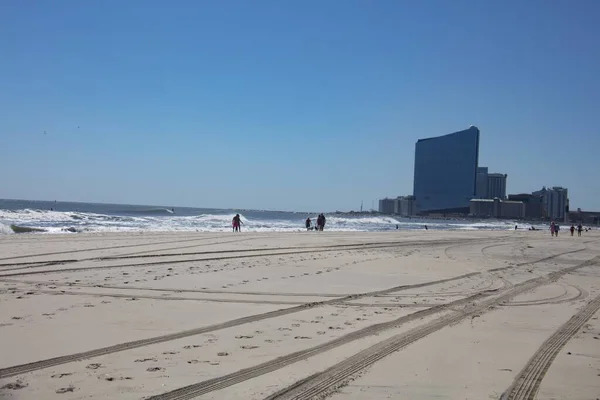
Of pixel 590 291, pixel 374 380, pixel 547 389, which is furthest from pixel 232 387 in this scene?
pixel 590 291

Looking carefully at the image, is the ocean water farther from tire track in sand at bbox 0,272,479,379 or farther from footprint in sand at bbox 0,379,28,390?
footprint in sand at bbox 0,379,28,390

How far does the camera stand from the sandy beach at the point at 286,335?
17.0ft

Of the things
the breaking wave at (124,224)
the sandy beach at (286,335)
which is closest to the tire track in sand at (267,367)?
the sandy beach at (286,335)

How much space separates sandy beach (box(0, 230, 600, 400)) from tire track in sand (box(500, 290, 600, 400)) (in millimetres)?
27

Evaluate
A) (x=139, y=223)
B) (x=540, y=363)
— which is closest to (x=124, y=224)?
(x=139, y=223)

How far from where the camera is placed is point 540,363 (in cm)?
626

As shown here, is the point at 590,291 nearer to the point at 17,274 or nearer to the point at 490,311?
the point at 490,311

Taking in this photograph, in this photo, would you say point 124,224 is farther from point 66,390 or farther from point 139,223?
point 66,390

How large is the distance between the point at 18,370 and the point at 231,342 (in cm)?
243

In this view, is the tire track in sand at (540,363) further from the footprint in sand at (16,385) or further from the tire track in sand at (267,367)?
the footprint in sand at (16,385)

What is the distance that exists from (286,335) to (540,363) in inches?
125

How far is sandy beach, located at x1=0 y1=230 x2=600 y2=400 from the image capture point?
204 inches

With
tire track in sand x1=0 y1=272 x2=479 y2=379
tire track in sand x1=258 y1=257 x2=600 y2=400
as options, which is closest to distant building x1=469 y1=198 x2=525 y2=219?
tire track in sand x1=258 y1=257 x2=600 y2=400

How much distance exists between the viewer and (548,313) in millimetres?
9844
